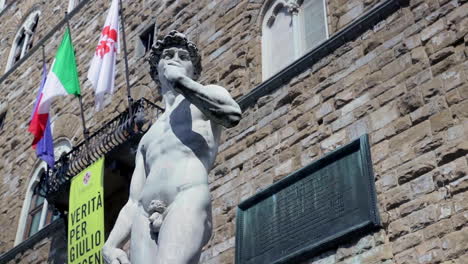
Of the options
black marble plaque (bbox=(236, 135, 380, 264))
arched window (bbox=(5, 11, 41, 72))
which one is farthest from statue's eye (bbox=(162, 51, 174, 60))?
arched window (bbox=(5, 11, 41, 72))

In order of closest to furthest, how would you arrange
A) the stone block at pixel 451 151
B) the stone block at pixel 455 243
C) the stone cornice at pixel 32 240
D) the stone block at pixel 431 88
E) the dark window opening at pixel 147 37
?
1. the stone block at pixel 455 243
2. the stone block at pixel 451 151
3. the stone block at pixel 431 88
4. the stone cornice at pixel 32 240
5. the dark window opening at pixel 147 37

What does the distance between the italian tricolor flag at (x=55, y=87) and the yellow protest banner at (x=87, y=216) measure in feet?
6.29

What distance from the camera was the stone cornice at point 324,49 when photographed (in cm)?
759

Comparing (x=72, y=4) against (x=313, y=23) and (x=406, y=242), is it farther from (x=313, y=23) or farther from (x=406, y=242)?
(x=406, y=242)

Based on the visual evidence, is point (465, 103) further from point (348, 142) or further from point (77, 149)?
point (77, 149)

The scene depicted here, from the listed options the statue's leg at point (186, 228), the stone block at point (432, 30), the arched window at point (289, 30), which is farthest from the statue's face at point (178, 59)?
the arched window at point (289, 30)

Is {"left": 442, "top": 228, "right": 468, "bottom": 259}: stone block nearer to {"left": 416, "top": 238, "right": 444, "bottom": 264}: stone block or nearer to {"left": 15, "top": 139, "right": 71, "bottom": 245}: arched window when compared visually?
{"left": 416, "top": 238, "right": 444, "bottom": 264}: stone block

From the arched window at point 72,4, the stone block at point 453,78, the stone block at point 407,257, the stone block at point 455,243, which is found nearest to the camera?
the stone block at point 455,243

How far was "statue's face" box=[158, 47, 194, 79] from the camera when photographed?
14.5ft

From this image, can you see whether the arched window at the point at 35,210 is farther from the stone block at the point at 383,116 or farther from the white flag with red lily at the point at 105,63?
the stone block at the point at 383,116

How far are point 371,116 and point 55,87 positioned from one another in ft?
20.5

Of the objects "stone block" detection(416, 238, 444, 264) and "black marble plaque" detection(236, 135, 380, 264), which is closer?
"stone block" detection(416, 238, 444, 264)

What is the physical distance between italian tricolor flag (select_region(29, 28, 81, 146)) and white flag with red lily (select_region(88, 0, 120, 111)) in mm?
634

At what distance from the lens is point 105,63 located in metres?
11.0
